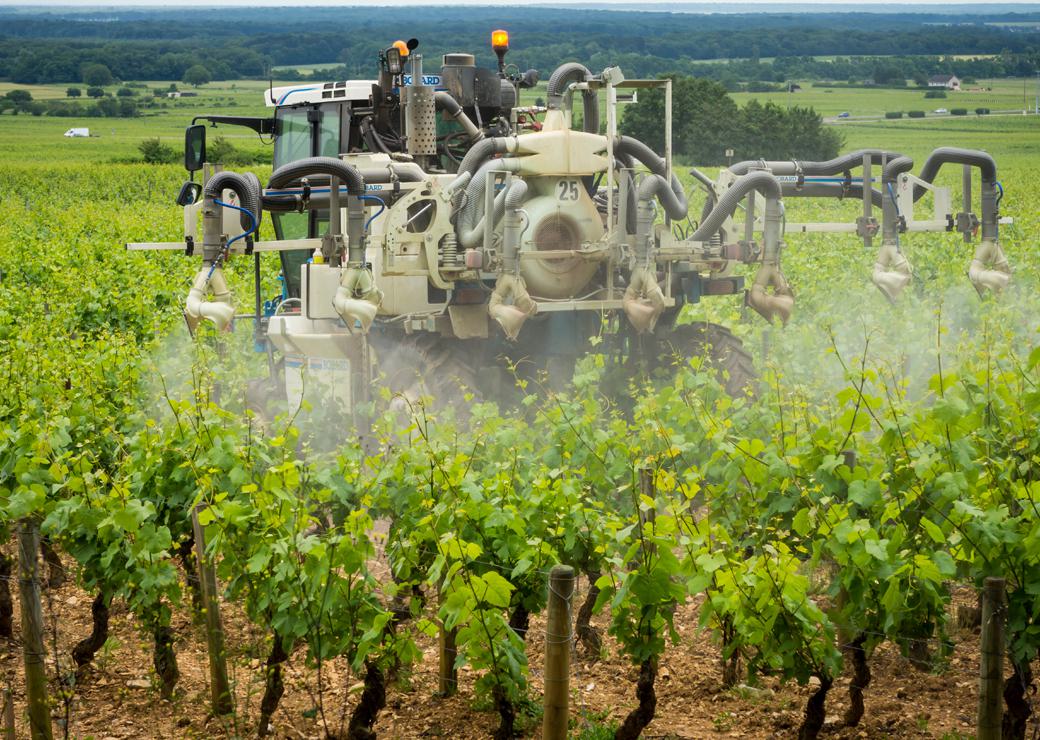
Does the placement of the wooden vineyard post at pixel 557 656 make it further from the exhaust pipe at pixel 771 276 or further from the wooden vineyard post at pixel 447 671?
the exhaust pipe at pixel 771 276

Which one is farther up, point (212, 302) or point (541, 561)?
point (212, 302)

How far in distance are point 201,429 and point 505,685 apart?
2.01 metres

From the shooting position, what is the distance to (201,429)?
679 cm

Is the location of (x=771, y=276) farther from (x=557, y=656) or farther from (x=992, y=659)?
(x=992, y=659)

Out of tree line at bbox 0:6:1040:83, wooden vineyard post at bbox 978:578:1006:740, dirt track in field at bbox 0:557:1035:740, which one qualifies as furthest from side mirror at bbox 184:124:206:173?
tree line at bbox 0:6:1040:83

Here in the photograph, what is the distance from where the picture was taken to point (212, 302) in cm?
1016

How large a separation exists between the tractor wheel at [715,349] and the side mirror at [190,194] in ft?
12.3

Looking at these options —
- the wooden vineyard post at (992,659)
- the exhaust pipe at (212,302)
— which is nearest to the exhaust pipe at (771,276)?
the exhaust pipe at (212,302)

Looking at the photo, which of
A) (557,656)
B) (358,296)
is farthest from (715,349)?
A: (557,656)

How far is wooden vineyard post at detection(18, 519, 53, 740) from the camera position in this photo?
607 cm

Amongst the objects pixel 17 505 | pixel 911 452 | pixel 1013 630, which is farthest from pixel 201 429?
pixel 1013 630

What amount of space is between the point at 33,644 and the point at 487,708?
198 cm

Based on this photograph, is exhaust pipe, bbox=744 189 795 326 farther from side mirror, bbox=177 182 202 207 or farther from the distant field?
the distant field

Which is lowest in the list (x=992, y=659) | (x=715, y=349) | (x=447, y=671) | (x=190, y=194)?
(x=447, y=671)
